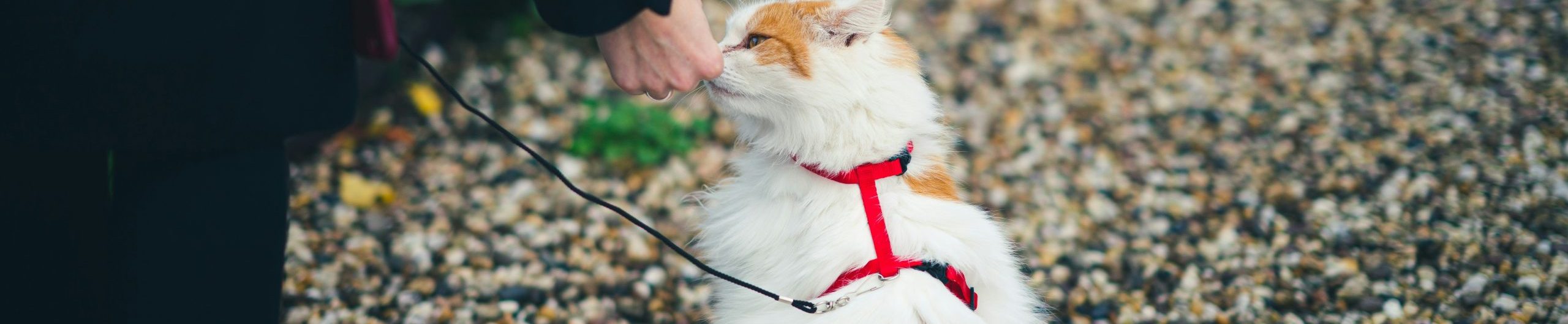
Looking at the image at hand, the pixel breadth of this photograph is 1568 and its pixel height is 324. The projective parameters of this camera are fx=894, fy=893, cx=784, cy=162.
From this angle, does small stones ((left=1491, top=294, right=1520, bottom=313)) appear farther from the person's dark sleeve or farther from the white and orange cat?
the person's dark sleeve

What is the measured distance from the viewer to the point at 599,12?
48.8 inches

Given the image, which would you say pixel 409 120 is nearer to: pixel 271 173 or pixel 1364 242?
pixel 271 173

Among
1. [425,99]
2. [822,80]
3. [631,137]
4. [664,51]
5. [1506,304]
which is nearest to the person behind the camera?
[664,51]

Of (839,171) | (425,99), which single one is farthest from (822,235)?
(425,99)

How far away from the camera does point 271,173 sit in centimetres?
157

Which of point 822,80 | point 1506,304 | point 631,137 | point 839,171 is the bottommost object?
point 631,137

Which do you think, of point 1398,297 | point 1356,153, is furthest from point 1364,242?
point 1356,153

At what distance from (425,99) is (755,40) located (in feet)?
7.21

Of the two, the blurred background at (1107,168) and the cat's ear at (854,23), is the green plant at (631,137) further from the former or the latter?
the cat's ear at (854,23)

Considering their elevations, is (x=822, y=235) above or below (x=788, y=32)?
below

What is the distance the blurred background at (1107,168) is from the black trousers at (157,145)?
739 millimetres

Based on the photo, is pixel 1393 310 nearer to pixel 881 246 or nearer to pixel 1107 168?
pixel 1107 168

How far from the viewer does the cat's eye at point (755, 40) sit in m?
1.58

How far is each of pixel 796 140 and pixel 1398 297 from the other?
1870 millimetres
